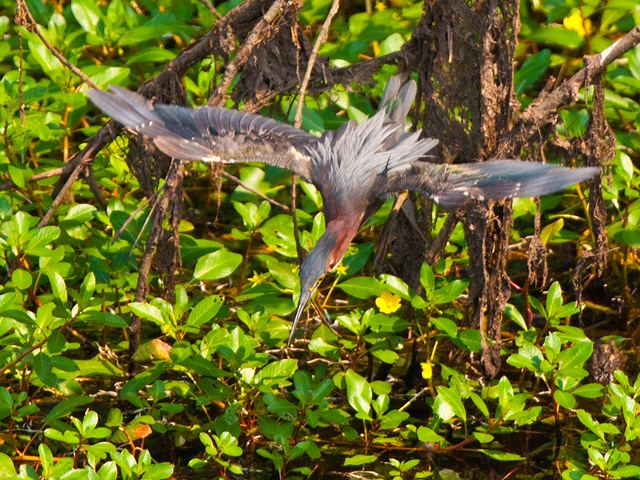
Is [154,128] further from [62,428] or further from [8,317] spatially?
[62,428]

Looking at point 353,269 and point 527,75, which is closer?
point 353,269

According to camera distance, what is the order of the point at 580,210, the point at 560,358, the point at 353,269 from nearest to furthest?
1. the point at 560,358
2. the point at 353,269
3. the point at 580,210

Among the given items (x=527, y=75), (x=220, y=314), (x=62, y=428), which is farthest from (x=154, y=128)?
(x=527, y=75)

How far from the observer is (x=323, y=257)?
4223 millimetres

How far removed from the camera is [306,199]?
209 inches

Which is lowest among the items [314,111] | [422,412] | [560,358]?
[422,412]

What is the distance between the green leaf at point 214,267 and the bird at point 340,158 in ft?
1.26

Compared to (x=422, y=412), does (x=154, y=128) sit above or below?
above

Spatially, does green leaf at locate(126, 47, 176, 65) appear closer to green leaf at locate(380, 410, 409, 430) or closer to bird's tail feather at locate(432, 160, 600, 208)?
bird's tail feather at locate(432, 160, 600, 208)

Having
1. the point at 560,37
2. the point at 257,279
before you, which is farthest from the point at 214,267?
the point at 560,37

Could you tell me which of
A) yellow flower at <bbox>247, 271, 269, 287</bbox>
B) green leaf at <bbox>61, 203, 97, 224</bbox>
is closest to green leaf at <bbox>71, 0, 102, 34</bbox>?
green leaf at <bbox>61, 203, 97, 224</bbox>

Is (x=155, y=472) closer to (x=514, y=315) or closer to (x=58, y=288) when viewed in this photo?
(x=58, y=288)

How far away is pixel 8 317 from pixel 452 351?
6.04 ft

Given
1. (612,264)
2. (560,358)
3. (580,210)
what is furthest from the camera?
(580,210)
